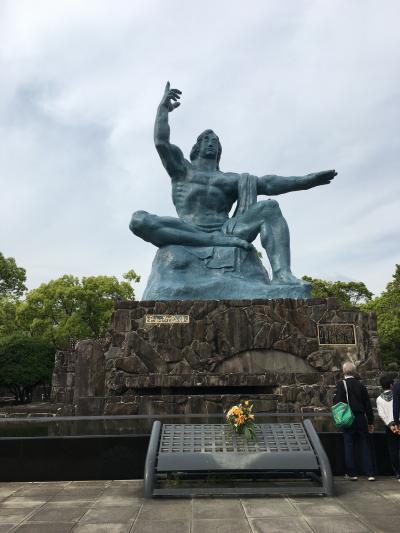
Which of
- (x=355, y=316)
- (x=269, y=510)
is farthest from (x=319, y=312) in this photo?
(x=269, y=510)

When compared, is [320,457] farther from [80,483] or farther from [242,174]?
[242,174]

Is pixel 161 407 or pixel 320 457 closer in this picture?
pixel 320 457

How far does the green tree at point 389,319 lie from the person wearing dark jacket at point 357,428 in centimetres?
2118

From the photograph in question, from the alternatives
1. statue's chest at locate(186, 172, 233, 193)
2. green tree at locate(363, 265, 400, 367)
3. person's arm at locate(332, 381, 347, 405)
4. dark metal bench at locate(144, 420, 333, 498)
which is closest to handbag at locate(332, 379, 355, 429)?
person's arm at locate(332, 381, 347, 405)

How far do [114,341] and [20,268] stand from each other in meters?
16.7

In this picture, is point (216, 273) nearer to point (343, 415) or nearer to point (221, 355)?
point (221, 355)

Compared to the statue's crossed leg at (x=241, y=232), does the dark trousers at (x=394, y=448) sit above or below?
below

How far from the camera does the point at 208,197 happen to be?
35.6 feet

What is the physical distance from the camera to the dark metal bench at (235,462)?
3518 millimetres

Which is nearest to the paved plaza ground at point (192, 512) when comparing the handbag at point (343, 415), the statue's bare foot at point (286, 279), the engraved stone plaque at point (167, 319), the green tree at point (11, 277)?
the handbag at point (343, 415)

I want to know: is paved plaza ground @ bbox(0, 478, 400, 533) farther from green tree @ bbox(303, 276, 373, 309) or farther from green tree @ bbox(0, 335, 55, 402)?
green tree @ bbox(303, 276, 373, 309)

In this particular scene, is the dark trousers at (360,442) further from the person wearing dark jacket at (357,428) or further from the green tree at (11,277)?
the green tree at (11,277)

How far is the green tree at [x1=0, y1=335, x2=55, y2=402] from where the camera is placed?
19.0 meters

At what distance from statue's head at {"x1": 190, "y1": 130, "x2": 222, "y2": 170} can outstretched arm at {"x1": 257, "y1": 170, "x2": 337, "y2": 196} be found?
1.25 m
